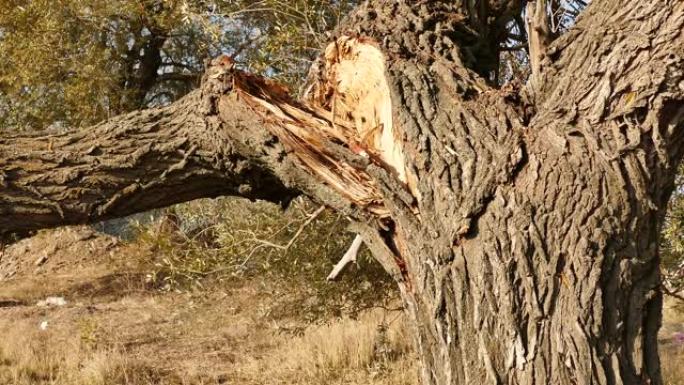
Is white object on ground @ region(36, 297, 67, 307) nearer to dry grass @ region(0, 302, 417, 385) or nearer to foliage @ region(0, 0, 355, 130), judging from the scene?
foliage @ region(0, 0, 355, 130)

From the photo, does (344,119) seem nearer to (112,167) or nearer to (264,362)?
(112,167)

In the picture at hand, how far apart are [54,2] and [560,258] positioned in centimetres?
898

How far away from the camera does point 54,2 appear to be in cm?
1009

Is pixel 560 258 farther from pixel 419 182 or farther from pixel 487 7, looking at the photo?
pixel 487 7

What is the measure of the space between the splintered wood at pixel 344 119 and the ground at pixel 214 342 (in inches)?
98.1

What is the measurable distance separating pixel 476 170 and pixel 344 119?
0.92 metres

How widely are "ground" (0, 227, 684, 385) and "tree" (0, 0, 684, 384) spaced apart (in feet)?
7.58

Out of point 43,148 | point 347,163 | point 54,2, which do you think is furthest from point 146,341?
point 347,163

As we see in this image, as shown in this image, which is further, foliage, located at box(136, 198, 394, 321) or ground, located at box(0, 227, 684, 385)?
ground, located at box(0, 227, 684, 385)

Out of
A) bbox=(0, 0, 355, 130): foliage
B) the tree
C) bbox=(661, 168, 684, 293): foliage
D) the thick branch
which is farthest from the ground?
bbox=(0, 0, 355, 130): foliage

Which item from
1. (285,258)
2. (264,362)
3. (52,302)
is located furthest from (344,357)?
(52,302)

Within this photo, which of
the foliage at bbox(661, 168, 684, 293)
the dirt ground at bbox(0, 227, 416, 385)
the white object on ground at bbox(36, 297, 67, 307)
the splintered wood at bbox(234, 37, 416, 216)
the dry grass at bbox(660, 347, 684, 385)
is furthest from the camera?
the white object on ground at bbox(36, 297, 67, 307)

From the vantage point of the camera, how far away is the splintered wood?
326 cm

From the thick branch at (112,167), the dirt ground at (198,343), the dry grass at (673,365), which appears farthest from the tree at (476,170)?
the dry grass at (673,365)
